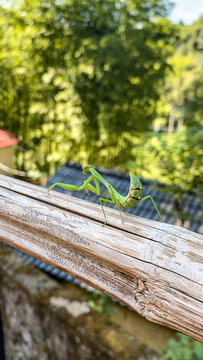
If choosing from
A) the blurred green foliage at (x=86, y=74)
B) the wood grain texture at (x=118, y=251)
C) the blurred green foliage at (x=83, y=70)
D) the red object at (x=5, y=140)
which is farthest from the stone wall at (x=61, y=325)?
the blurred green foliage at (x=83, y=70)

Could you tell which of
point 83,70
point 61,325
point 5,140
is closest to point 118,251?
point 61,325

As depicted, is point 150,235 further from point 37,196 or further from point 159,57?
point 159,57

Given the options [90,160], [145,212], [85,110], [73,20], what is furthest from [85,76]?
[145,212]

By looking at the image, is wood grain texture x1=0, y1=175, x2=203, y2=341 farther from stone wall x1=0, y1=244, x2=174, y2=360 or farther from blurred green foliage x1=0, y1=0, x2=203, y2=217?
blurred green foliage x1=0, y1=0, x2=203, y2=217

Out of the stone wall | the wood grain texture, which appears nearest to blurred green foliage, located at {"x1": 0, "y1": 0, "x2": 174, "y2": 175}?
the stone wall

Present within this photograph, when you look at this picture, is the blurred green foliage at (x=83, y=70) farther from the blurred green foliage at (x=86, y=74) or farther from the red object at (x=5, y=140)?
the red object at (x=5, y=140)

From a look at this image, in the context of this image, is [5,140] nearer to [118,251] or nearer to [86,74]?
[86,74]
